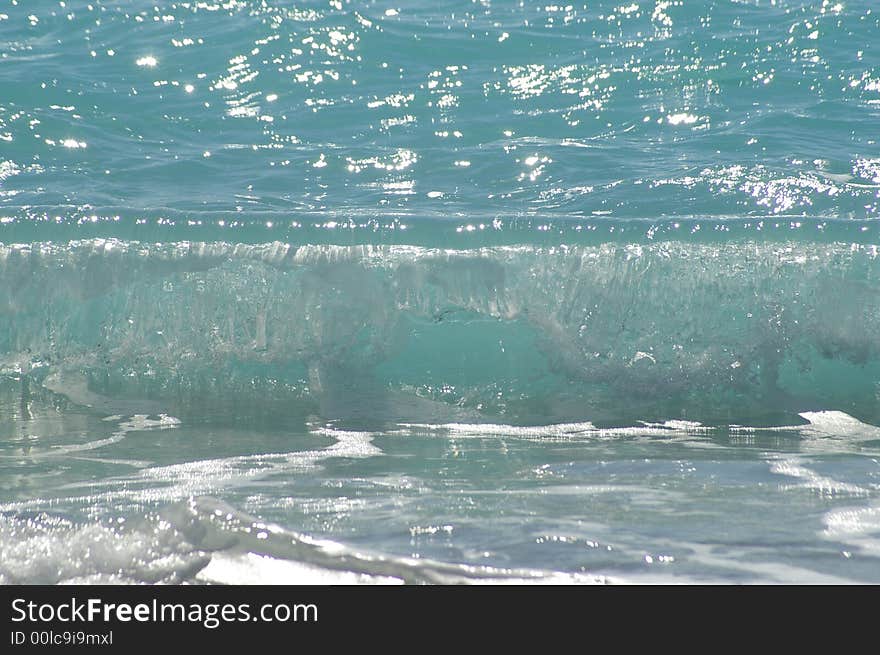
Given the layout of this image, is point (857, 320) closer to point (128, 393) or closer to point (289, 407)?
point (289, 407)

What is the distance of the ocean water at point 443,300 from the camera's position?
2.23 meters

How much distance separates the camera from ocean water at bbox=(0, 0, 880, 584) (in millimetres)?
2234

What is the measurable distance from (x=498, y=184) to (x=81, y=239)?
8.65ft

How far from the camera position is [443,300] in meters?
4.80

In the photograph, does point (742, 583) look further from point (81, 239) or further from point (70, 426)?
point (81, 239)

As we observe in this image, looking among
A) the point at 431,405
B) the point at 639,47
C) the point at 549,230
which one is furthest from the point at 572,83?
the point at 431,405

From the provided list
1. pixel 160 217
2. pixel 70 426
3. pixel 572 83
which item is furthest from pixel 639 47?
pixel 70 426

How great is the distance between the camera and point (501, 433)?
12.9 ft
